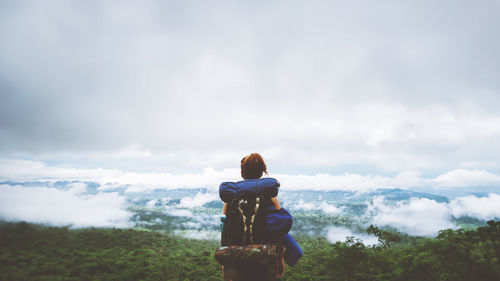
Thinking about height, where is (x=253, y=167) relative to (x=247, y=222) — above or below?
above

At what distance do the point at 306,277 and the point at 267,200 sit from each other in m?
17.9

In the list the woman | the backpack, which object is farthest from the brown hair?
the backpack

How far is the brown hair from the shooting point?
3240 millimetres

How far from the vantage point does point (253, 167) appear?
10.6 ft

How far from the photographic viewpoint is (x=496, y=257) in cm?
777

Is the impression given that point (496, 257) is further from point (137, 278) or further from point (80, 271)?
point (80, 271)

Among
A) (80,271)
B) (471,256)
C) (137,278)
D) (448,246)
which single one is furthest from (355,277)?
(80,271)

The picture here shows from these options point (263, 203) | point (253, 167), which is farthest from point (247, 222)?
point (253, 167)

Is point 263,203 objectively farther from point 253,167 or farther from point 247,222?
point 253,167

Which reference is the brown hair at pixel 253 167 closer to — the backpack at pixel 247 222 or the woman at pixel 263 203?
the woman at pixel 263 203

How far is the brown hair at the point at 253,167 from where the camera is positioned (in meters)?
3.24

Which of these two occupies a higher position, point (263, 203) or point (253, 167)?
point (253, 167)

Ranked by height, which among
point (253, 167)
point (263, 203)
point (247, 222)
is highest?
point (253, 167)

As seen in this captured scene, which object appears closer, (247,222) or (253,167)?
(247,222)
